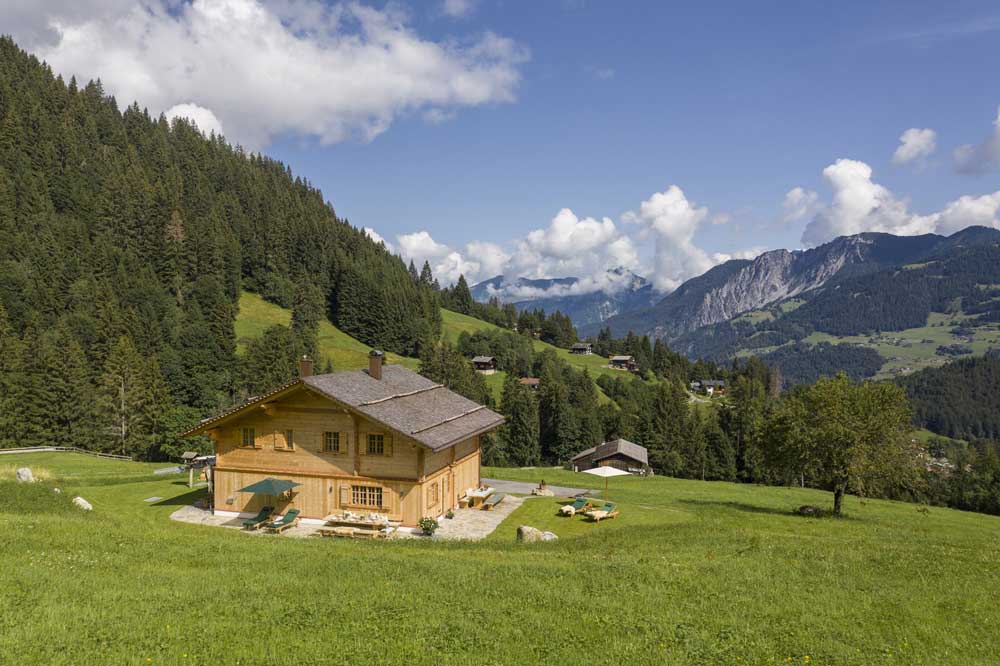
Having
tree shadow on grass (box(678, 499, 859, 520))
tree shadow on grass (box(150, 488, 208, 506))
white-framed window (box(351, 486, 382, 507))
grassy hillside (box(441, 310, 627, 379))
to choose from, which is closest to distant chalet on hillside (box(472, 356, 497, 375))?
grassy hillside (box(441, 310, 627, 379))

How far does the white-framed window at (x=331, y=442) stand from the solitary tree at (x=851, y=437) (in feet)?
87.7

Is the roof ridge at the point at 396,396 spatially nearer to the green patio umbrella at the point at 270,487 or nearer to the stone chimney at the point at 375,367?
the stone chimney at the point at 375,367

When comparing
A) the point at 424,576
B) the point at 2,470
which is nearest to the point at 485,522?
the point at 424,576

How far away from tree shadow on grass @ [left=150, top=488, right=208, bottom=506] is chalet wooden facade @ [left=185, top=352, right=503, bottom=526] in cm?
485

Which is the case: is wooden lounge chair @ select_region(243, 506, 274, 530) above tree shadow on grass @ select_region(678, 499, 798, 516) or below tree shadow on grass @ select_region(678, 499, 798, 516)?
above

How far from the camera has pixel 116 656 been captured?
11.6m

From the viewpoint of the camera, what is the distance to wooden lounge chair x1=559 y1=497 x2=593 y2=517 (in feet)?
115

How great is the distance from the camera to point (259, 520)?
1320 inches

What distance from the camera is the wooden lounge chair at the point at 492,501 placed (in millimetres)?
37219

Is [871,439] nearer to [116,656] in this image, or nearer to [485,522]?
[485,522]

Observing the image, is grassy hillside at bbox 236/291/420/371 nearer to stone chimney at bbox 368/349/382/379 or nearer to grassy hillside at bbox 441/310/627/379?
grassy hillside at bbox 441/310/627/379

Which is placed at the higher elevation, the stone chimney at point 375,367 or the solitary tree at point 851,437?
the stone chimney at point 375,367

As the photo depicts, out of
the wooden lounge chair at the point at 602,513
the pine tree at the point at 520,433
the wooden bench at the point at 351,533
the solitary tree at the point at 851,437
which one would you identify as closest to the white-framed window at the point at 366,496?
the wooden bench at the point at 351,533

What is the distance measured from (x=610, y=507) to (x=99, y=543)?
2566 centimetres
